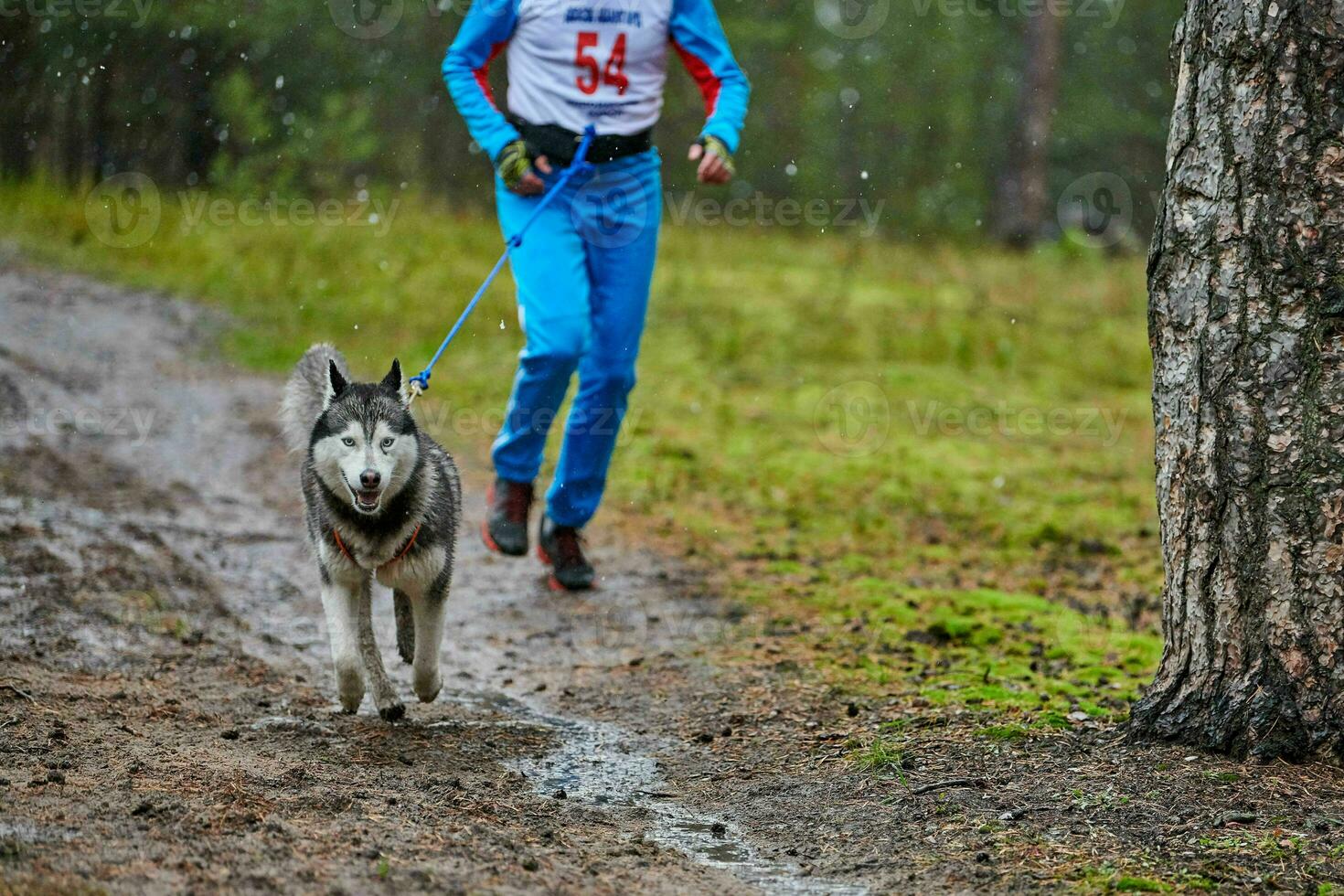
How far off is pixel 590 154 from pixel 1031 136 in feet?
52.5

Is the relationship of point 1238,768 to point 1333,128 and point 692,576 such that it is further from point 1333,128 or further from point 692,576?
point 692,576

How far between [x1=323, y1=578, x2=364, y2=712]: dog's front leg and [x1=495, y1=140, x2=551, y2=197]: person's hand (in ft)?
6.90

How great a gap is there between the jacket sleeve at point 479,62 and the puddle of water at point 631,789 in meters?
2.49

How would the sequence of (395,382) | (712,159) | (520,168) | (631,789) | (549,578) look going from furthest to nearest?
(549,578)
(712,159)
(520,168)
(395,382)
(631,789)

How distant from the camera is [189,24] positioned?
14.9m

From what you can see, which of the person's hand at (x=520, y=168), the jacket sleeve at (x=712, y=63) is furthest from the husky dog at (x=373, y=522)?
the jacket sleeve at (x=712, y=63)

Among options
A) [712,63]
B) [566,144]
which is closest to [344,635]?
[566,144]

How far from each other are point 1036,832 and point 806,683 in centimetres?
175

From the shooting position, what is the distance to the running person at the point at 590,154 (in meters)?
5.75

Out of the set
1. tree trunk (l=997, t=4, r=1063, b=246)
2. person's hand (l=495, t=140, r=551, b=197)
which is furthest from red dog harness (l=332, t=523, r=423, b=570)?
tree trunk (l=997, t=4, r=1063, b=246)

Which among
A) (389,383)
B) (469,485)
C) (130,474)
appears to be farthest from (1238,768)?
(130,474)

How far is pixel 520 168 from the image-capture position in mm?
5629

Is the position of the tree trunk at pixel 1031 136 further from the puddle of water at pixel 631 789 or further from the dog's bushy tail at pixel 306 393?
the puddle of water at pixel 631 789

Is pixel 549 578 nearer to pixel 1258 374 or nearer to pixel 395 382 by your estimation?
pixel 395 382
